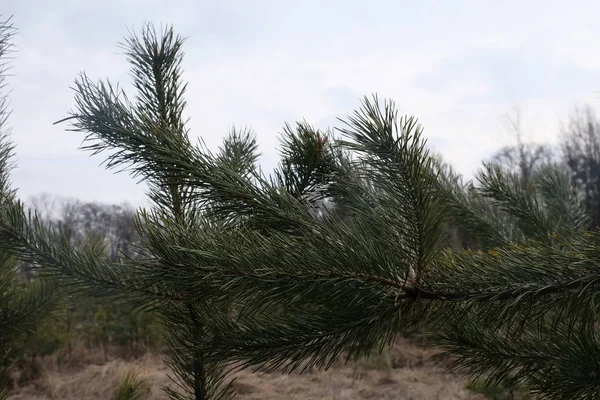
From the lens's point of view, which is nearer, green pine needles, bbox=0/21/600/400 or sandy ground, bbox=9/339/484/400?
green pine needles, bbox=0/21/600/400


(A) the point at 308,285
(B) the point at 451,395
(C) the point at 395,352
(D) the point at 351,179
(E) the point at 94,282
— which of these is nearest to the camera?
(A) the point at 308,285

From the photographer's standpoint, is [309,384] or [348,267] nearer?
[348,267]

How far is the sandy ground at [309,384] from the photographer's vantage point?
498 centimetres

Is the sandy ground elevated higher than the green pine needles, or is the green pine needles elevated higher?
the green pine needles

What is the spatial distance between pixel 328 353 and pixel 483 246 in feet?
4.50

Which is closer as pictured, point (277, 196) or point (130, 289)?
point (277, 196)

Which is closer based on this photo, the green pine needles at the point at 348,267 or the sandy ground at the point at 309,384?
the green pine needles at the point at 348,267

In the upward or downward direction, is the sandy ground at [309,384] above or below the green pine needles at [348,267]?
below

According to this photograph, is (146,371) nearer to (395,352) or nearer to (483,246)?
(395,352)

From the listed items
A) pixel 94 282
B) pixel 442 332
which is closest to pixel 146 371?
pixel 94 282

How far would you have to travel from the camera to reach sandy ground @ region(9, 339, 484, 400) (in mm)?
4984

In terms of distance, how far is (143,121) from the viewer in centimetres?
107

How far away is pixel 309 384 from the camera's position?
5.54 m

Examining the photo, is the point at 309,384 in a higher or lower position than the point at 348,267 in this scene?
lower
